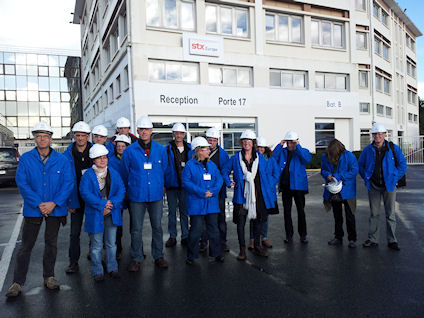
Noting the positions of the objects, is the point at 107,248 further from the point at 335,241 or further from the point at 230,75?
the point at 230,75

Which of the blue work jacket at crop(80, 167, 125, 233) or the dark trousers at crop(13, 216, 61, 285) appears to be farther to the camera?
the blue work jacket at crop(80, 167, 125, 233)

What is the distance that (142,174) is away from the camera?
16.2 feet

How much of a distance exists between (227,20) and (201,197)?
59.3 ft

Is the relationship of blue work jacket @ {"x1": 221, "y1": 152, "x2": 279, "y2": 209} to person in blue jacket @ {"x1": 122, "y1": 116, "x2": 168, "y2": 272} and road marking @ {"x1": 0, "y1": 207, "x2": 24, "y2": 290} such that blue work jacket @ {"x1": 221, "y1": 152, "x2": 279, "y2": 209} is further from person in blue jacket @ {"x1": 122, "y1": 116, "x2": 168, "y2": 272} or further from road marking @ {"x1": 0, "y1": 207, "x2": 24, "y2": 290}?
road marking @ {"x1": 0, "y1": 207, "x2": 24, "y2": 290}

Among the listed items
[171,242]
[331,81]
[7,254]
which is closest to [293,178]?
[171,242]

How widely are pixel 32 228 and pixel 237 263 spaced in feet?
8.89

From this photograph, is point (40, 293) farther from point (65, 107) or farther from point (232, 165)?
point (65, 107)

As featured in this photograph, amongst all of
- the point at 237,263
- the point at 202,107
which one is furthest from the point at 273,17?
the point at 237,263

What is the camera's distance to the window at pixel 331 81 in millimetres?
23797

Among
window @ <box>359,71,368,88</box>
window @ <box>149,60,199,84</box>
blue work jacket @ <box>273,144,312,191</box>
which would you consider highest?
window @ <box>359,71,368,88</box>

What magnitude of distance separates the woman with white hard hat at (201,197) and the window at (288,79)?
18.1 metres

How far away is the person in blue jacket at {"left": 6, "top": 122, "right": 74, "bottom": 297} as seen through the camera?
13.6 ft

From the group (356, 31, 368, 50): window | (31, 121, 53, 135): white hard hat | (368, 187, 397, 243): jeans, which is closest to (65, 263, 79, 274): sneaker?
(31, 121, 53, 135): white hard hat

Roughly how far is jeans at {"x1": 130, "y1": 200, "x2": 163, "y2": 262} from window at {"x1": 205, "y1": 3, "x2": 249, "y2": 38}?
17.0 metres
